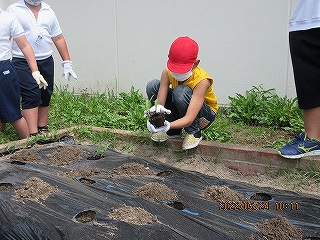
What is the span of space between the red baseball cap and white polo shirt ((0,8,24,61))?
131 centimetres

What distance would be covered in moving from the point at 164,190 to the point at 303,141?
1075mm

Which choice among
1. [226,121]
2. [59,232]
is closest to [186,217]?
[59,232]

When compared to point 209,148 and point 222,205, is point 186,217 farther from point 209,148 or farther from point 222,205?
point 209,148

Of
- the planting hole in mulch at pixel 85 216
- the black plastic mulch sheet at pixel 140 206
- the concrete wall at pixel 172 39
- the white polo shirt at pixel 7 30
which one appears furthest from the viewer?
the concrete wall at pixel 172 39

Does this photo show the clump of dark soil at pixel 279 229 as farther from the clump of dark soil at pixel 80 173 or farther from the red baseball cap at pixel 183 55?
the red baseball cap at pixel 183 55

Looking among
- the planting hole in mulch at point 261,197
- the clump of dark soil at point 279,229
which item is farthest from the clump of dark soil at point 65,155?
the clump of dark soil at point 279,229

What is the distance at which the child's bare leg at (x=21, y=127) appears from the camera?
324cm

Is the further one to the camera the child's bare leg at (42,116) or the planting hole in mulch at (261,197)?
the child's bare leg at (42,116)

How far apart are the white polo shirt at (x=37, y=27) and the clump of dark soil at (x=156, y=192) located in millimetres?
1838

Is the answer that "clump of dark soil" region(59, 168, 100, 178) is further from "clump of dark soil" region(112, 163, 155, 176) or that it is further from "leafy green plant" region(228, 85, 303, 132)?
"leafy green plant" region(228, 85, 303, 132)

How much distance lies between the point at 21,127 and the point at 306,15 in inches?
91.6

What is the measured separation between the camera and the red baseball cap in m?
2.67

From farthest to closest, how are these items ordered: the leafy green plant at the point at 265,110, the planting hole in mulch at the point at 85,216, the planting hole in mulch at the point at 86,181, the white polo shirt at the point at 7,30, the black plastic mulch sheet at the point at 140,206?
the leafy green plant at the point at 265,110
the white polo shirt at the point at 7,30
the planting hole in mulch at the point at 86,181
the planting hole in mulch at the point at 85,216
the black plastic mulch sheet at the point at 140,206

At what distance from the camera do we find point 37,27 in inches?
133
